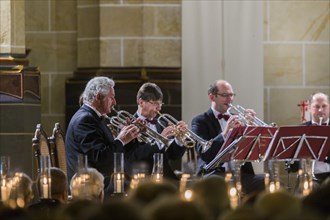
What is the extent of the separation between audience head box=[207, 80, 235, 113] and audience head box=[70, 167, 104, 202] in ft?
14.3

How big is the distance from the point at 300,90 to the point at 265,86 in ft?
1.13

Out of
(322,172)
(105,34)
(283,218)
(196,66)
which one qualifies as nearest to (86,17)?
(105,34)

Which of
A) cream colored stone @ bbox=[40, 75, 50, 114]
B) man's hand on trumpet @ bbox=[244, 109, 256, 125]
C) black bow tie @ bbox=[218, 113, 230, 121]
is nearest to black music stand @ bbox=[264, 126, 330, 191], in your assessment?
man's hand on trumpet @ bbox=[244, 109, 256, 125]

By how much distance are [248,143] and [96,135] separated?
111cm

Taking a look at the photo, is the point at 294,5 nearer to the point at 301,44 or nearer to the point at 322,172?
the point at 301,44

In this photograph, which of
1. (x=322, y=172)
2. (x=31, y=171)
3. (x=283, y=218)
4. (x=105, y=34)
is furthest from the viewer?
(x=105, y=34)

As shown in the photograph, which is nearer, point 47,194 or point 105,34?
point 47,194

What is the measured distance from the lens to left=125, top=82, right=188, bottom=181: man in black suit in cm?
780

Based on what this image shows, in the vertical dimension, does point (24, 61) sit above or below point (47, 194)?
above

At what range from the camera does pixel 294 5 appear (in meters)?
10.3

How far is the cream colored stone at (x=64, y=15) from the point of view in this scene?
34.2 feet

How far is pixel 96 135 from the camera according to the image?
730cm

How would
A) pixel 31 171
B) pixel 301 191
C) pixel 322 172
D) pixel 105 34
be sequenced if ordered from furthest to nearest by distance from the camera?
pixel 105 34, pixel 31 171, pixel 322 172, pixel 301 191

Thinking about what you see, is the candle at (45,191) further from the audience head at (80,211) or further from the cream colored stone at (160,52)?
the cream colored stone at (160,52)
